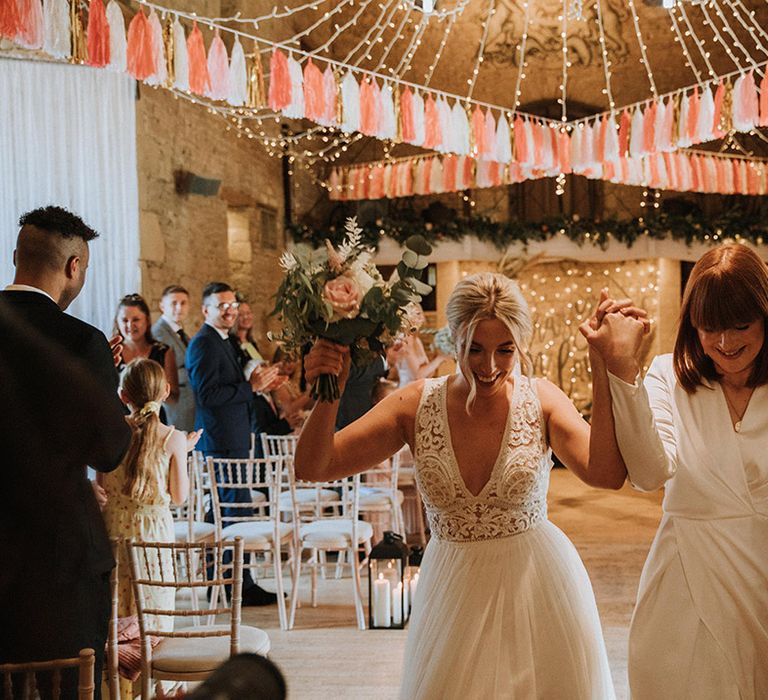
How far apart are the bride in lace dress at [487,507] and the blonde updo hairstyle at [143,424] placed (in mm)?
1785

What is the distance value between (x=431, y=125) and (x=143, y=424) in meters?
4.39

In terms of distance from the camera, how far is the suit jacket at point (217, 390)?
18.2 ft

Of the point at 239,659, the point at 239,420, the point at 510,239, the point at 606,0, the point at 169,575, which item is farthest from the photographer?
the point at 606,0

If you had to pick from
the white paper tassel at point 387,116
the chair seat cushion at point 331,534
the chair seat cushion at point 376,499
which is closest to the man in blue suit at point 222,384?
the chair seat cushion at point 331,534

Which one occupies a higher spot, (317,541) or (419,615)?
(419,615)

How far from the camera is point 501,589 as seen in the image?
7.00 ft

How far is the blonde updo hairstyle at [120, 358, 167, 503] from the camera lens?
3774mm

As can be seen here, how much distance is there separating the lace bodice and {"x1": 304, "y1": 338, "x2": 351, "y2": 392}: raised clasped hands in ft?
1.16

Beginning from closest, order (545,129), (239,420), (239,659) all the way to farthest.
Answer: (239,659)
(239,420)
(545,129)

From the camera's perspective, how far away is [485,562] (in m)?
2.17

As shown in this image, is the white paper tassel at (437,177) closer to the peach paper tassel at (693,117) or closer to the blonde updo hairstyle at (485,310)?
the peach paper tassel at (693,117)

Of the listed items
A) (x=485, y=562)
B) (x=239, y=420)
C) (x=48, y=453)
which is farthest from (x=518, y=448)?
(x=239, y=420)

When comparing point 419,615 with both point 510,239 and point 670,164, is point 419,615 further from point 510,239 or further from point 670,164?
point 510,239

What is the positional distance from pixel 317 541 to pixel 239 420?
1.00 meters
